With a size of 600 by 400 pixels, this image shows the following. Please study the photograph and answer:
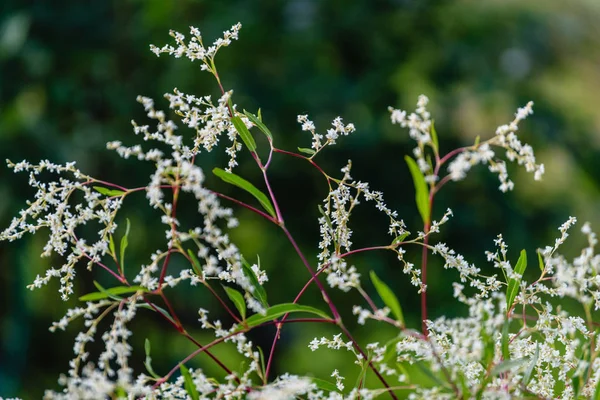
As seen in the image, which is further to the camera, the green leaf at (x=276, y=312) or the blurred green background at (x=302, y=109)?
the blurred green background at (x=302, y=109)

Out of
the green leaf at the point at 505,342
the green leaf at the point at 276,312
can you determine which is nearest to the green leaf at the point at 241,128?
the green leaf at the point at 276,312

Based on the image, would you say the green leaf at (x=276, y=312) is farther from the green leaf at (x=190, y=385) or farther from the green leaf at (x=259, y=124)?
the green leaf at (x=259, y=124)

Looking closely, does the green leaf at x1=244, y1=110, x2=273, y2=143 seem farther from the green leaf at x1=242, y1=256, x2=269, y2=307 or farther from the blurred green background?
the blurred green background

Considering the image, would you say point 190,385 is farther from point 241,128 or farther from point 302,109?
point 302,109

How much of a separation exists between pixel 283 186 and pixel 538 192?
2.04 metres

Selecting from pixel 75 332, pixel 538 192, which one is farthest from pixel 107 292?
pixel 538 192

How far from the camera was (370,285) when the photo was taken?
15.8 ft

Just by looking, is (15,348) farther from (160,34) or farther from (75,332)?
(160,34)

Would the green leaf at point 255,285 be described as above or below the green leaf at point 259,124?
below

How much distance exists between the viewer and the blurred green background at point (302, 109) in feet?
13.6

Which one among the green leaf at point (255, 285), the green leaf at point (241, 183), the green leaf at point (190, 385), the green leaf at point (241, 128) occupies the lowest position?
the green leaf at point (190, 385)

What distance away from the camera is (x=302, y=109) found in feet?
14.5

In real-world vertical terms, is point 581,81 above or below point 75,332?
above

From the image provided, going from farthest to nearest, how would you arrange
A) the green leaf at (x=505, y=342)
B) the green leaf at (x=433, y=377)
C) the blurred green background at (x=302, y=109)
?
the blurred green background at (x=302, y=109), the green leaf at (x=505, y=342), the green leaf at (x=433, y=377)
